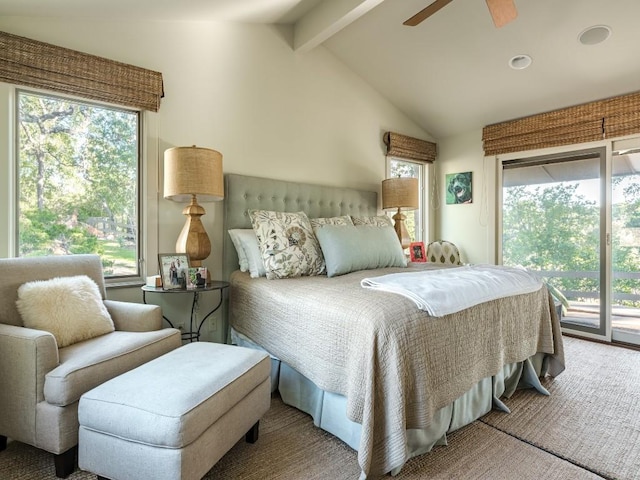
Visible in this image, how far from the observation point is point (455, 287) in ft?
5.84

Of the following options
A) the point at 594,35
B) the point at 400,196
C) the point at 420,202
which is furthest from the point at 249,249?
the point at 594,35

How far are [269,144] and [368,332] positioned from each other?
Result: 91.1 inches

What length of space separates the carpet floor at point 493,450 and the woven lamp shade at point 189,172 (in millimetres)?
1467

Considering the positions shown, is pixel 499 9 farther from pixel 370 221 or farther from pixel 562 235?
pixel 562 235

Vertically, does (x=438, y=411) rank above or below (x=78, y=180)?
below

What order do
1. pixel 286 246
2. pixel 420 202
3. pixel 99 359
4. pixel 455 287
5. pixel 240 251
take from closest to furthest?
pixel 99 359 → pixel 455 287 → pixel 286 246 → pixel 240 251 → pixel 420 202

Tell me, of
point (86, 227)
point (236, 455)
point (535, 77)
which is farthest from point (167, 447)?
point (535, 77)

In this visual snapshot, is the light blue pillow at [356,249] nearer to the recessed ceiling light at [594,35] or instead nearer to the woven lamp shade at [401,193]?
the woven lamp shade at [401,193]

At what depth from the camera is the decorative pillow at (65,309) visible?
1734mm

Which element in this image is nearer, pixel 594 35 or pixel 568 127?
pixel 594 35

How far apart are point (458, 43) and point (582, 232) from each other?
7.25 ft

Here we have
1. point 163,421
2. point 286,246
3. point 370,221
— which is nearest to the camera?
point 163,421

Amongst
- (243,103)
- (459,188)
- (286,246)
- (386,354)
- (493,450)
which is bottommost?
(493,450)

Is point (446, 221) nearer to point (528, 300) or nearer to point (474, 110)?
point (474, 110)
